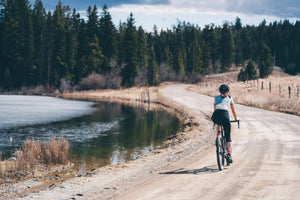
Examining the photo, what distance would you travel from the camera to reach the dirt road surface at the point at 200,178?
7.07m

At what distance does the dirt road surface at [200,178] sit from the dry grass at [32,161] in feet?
9.51

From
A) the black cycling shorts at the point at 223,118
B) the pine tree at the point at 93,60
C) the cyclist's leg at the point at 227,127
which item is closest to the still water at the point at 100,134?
the cyclist's leg at the point at 227,127

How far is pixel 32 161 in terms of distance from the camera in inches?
461

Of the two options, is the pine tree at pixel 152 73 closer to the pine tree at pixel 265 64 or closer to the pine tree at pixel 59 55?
the pine tree at pixel 59 55

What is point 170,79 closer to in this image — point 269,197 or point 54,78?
point 54,78

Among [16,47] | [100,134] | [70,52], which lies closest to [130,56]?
[70,52]

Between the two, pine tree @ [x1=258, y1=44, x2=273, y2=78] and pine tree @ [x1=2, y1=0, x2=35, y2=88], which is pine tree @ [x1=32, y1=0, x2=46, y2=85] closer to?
pine tree @ [x1=2, y1=0, x2=35, y2=88]

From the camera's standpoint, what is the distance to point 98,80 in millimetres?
72625

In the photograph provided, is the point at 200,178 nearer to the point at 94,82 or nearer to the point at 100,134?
the point at 100,134

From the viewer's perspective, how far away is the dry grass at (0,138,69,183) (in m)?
10.9

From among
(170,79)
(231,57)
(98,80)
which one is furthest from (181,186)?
(231,57)

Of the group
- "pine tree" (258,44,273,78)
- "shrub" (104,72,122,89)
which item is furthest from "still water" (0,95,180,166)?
"pine tree" (258,44,273,78)

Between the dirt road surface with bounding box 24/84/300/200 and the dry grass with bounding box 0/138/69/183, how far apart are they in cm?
290

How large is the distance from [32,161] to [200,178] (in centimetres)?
664
